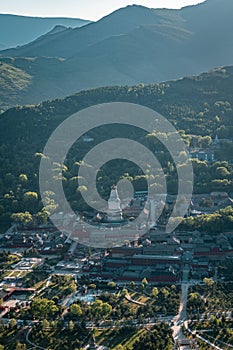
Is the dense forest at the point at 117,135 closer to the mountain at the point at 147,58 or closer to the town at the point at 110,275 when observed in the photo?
the town at the point at 110,275

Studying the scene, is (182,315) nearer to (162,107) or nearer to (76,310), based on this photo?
(76,310)

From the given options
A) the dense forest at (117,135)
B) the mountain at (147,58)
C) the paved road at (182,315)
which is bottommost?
the paved road at (182,315)

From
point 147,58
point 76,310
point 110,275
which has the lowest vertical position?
point 110,275

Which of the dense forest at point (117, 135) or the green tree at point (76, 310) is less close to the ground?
the dense forest at point (117, 135)

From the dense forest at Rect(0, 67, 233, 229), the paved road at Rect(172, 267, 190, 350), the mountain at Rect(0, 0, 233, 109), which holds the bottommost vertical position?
the paved road at Rect(172, 267, 190, 350)

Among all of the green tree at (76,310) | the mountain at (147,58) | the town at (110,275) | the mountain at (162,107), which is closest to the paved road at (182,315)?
the town at (110,275)

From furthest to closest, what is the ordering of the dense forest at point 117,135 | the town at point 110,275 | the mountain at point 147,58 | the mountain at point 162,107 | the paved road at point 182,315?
the mountain at point 147,58 → the mountain at point 162,107 → the dense forest at point 117,135 → the town at point 110,275 → the paved road at point 182,315

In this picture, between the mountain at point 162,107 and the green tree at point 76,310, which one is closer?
the green tree at point 76,310

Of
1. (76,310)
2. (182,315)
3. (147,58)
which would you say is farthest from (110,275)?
(147,58)

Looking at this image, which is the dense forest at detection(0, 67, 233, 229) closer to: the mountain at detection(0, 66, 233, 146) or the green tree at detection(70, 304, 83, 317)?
the mountain at detection(0, 66, 233, 146)

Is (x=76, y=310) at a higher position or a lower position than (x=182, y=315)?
higher

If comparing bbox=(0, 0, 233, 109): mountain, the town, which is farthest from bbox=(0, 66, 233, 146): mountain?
bbox=(0, 0, 233, 109): mountain

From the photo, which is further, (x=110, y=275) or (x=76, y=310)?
(x=110, y=275)
